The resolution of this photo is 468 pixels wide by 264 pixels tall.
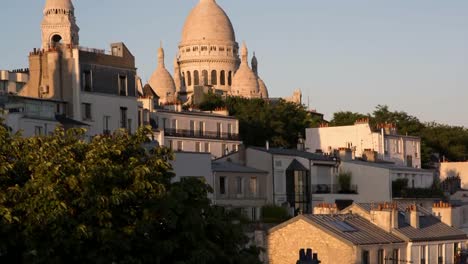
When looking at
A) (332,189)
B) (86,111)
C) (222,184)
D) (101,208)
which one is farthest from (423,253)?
(86,111)

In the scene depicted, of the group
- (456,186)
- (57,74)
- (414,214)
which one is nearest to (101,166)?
(414,214)

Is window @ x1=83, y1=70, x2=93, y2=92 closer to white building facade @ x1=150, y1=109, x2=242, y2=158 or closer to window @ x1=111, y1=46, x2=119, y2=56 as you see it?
window @ x1=111, y1=46, x2=119, y2=56

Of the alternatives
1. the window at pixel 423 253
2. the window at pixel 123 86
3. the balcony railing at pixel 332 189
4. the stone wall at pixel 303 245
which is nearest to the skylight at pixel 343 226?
the stone wall at pixel 303 245

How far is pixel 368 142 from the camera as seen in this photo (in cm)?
11244

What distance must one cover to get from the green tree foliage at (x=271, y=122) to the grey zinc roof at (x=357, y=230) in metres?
72.1

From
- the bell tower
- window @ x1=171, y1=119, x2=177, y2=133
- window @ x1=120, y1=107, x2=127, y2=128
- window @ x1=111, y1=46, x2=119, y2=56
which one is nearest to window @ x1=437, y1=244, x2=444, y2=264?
window @ x1=120, y1=107, x2=127, y2=128

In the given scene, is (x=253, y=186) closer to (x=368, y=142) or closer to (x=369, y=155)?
(x=369, y=155)

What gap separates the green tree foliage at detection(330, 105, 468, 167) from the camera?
13888cm

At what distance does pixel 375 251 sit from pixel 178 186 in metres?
14.6

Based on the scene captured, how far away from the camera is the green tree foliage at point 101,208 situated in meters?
39.4

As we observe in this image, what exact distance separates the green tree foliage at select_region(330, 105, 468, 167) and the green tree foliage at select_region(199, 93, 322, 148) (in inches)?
162

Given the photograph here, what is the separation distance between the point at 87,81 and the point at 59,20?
344 feet

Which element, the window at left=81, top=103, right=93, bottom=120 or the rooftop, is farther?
the window at left=81, top=103, right=93, bottom=120

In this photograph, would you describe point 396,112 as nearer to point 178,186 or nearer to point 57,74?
point 57,74
